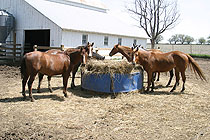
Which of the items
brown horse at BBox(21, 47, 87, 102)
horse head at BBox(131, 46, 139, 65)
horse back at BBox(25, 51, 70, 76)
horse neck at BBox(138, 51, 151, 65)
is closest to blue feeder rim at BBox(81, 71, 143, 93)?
horse head at BBox(131, 46, 139, 65)

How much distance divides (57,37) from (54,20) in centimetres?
131

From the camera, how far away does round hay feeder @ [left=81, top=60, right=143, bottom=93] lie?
7.97 m

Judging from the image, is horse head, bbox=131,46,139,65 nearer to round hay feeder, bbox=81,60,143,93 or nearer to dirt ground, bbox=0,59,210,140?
round hay feeder, bbox=81,60,143,93

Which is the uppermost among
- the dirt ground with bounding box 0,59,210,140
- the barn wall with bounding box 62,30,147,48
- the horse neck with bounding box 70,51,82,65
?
the barn wall with bounding box 62,30,147,48

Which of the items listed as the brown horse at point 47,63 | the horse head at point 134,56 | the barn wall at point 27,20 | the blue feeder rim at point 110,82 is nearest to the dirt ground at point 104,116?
the blue feeder rim at point 110,82

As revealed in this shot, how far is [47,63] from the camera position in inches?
282

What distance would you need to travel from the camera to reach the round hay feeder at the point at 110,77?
797 centimetres

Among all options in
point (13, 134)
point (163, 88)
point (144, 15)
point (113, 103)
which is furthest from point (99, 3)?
point (13, 134)

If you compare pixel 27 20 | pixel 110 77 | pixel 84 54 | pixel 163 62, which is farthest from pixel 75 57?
pixel 27 20

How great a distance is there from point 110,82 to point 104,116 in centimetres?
225

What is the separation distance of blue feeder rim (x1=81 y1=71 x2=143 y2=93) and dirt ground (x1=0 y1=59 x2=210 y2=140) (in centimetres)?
25

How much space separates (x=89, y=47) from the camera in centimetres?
782

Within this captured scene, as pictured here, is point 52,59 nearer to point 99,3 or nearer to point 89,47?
point 89,47

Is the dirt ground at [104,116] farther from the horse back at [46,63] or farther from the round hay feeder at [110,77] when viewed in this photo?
the horse back at [46,63]
